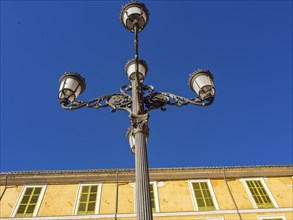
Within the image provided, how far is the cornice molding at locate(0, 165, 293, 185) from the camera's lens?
16.1m

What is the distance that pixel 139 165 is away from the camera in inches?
157

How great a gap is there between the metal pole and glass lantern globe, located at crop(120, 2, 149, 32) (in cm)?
32

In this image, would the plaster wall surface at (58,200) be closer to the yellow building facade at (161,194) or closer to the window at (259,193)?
the yellow building facade at (161,194)

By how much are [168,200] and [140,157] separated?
11.9m

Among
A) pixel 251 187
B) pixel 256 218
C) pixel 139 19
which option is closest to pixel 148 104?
pixel 139 19

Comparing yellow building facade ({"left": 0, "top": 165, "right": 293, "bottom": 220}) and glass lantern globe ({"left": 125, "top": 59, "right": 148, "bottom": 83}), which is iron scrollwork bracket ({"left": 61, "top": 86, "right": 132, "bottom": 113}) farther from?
yellow building facade ({"left": 0, "top": 165, "right": 293, "bottom": 220})

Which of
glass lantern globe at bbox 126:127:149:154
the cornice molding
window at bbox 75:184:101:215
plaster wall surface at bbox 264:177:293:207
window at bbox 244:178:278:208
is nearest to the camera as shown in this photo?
glass lantern globe at bbox 126:127:149:154

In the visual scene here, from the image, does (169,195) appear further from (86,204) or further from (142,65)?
(142,65)

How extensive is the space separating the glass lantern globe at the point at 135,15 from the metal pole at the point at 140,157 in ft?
1.03

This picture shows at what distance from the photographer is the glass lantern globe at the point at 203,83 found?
543cm

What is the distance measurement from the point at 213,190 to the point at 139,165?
42.4ft

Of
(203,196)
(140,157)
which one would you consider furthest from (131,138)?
(203,196)

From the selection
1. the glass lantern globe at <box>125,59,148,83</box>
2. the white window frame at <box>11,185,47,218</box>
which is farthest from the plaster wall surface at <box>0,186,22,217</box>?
the glass lantern globe at <box>125,59,148,83</box>

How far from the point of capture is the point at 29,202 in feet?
48.9
